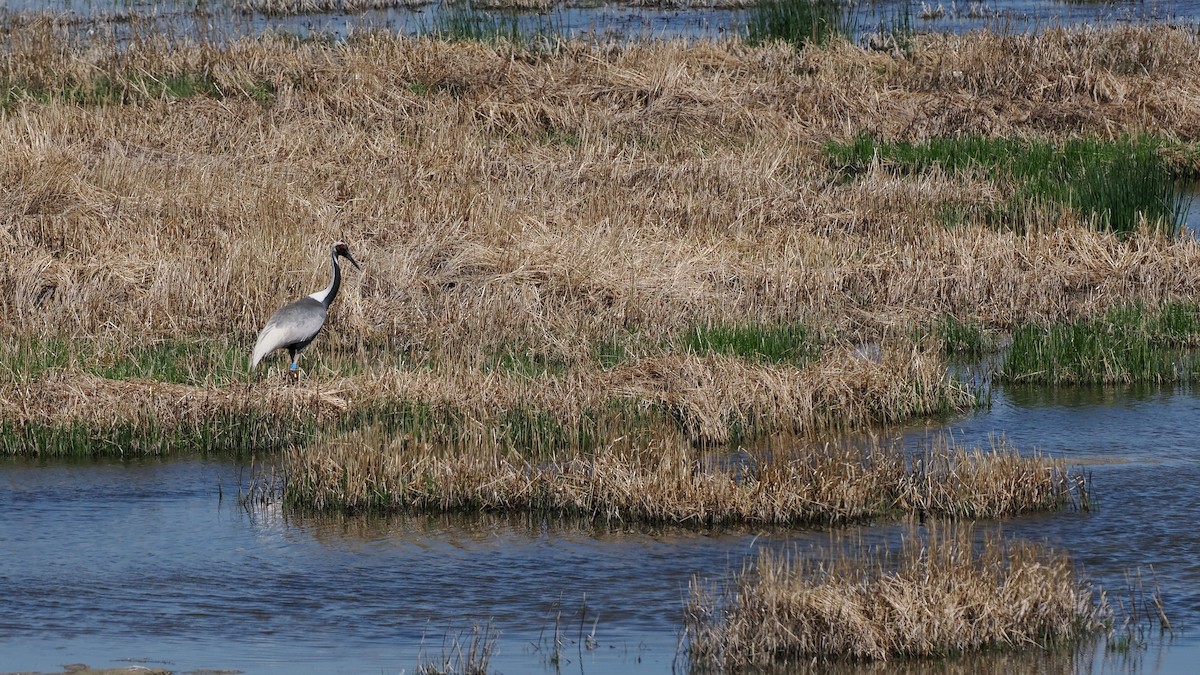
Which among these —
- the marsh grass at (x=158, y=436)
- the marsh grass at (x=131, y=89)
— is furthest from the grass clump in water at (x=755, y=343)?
the marsh grass at (x=131, y=89)

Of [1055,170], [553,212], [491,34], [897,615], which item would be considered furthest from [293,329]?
[491,34]

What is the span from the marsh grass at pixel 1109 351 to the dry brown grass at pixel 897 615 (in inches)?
212

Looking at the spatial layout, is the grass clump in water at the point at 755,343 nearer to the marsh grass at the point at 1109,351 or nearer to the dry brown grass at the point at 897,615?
the marsh grass at the point at 1109,351

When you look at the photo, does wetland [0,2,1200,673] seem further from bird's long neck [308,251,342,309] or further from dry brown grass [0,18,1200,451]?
bird's long neck [308,251,342,309]

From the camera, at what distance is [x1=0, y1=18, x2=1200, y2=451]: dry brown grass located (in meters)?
11.8

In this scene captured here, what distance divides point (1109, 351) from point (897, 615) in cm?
616

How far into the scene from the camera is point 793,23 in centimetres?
2430

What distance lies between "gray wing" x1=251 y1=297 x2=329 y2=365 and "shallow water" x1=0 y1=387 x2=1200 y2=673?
1161 mm

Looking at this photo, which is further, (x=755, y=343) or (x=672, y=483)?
(x=755, y=343)

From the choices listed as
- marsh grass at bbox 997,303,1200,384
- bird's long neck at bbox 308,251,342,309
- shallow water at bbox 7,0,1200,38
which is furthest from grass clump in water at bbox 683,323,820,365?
shallow water at bbox 7,0,1200,38

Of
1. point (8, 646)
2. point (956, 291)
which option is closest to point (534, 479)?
point (8, 646)

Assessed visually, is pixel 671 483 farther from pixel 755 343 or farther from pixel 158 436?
pixel 158 436

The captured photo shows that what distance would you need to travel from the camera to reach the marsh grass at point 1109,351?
486 inches

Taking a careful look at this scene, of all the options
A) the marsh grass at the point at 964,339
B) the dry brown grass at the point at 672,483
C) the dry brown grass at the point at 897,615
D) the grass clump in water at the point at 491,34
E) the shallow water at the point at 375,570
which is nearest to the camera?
the dry brown grass at the point at 897,615
